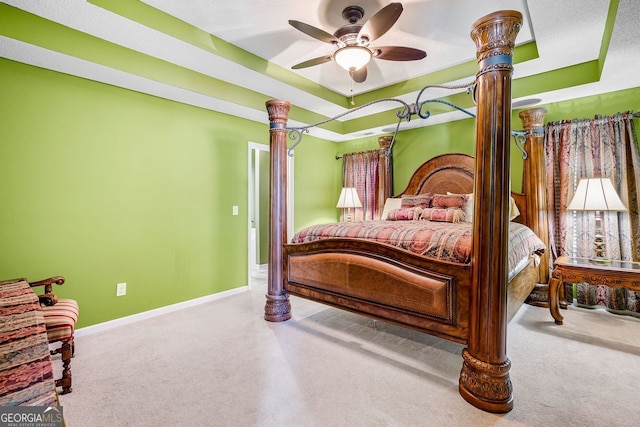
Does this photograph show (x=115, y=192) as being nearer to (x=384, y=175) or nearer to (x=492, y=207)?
(x=492, y=207)

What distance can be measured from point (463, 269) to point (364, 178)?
3.50 m

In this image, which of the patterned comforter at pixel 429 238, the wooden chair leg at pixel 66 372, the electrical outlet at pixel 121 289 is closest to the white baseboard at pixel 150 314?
the electrical outlet at pixel 121 289

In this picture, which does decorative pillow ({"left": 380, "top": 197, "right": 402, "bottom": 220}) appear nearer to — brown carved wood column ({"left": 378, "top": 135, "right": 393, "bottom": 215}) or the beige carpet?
brown carved wood column ({"left": 378, "top": 135, "right": 393, "bottom": 215})

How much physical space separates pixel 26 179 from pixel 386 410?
10.6 feet

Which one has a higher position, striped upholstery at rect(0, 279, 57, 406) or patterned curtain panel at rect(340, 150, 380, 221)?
patterned curtain panel at rect(340, 150, 380, 221)

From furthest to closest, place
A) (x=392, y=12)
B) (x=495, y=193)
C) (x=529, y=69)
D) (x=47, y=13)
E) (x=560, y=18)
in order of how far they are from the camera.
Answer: (x=529, y=69), (x=560, y=18), (x=47, y=13), (x=392, y=12), (x=495, y=193)

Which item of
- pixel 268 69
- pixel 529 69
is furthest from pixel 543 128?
pixel 268 69

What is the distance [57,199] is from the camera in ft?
8.72

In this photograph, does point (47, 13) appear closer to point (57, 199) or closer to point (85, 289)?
point (57, 199)

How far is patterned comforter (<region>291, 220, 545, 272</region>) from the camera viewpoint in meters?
1.98

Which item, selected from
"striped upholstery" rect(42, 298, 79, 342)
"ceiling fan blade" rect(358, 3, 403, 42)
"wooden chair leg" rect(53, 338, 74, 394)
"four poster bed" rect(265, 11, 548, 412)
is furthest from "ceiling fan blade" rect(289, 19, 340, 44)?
"wooden chair leg" rect(53, 338, 74, 394)

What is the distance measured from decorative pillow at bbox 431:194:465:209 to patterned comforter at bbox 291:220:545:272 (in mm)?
786

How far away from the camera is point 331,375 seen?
2.05 metres

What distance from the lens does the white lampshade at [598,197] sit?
283cm
